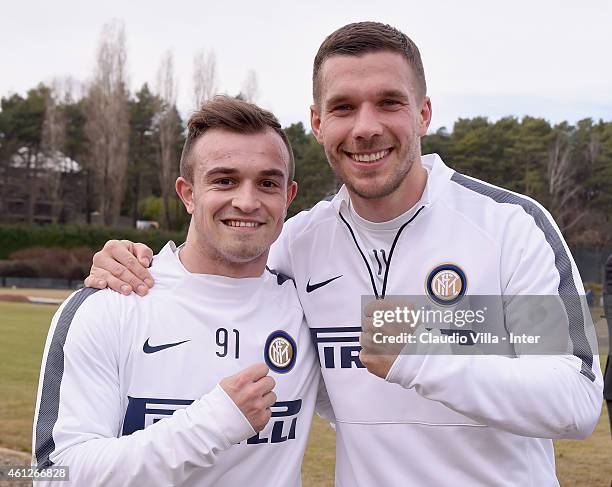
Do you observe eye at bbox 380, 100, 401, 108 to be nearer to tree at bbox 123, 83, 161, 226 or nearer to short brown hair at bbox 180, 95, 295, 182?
short brown hair at bbox 180, 95, 295, 182

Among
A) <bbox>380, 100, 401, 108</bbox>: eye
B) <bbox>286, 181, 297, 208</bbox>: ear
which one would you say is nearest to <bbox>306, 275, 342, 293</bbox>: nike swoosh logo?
<bbox>286, 181, 297, 208</bbox>: ear

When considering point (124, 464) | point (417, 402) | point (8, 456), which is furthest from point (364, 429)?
point (8, 456)

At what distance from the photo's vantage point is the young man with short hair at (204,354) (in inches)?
96.7

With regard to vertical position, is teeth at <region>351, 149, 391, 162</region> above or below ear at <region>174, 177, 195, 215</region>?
above

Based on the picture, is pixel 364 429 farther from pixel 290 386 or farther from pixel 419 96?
pixel 419 96

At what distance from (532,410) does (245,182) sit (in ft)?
4.37

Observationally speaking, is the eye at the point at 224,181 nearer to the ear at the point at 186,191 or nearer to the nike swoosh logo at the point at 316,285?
the ear at the point at 186,191

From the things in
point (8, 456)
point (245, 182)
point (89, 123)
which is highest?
point (89, 123)

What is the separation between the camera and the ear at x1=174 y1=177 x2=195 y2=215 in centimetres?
315

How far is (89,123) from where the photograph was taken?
146 ft

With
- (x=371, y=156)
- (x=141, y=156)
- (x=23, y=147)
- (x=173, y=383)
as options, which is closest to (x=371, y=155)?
(x=371, y=156)

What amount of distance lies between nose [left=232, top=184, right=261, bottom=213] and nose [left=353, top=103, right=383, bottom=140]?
0.44 m

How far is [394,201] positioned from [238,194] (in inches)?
24.3

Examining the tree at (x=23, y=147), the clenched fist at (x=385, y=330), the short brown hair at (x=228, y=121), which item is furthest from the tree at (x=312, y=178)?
the clenched fist at (x=385, y=330)
